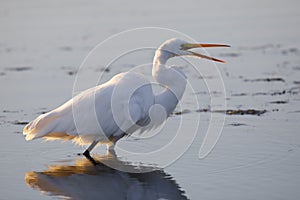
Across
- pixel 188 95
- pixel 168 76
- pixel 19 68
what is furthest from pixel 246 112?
pixel 19 68

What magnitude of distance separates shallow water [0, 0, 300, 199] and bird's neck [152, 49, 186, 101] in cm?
76

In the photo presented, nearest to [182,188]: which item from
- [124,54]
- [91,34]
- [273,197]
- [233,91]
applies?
[273,197]

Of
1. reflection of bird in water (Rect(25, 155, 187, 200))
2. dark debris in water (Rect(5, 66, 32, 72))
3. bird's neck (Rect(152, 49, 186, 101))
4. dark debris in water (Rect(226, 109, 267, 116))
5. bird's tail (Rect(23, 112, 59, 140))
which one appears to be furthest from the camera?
dark debris in water (Rect(5, 66, 32, 72))

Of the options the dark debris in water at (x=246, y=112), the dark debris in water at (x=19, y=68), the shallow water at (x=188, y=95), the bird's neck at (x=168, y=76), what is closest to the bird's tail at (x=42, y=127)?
the shallow water at (x=188, y=95)

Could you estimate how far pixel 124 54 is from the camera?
14.4 metres

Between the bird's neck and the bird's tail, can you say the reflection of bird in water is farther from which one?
the bird's neck

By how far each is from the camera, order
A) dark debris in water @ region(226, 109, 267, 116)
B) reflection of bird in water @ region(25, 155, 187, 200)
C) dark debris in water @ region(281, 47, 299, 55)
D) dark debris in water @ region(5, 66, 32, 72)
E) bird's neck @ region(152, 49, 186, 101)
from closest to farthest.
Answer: reflection of bird in water @ region(25, 155, 187, 200)
bird's neck @ region(152, 49, 186, 101)
dark debris in water @ region(226, 109, 267, 116)
dark debris in water @ region(5, 66, 32, 72)
dark debris in water @ region(281, 47, 299, 55)

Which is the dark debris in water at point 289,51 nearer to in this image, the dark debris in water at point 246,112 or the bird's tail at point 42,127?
the dark debris in water at point 246,112

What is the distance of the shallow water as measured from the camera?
6.58m

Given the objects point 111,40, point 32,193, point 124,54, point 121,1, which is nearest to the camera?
point 32,193

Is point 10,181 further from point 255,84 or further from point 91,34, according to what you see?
point 91,34

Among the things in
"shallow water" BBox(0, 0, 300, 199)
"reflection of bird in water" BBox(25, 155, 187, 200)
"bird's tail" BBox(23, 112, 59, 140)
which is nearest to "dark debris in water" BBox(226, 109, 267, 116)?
"shallow water" BBox(0, 0, 300, 199)

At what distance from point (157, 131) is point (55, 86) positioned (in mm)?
3887

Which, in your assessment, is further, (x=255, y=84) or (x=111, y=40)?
(x=111, y=40)
